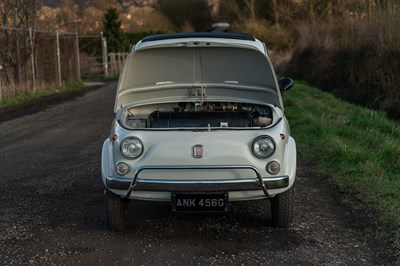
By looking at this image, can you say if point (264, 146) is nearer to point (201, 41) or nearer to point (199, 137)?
point (199, 137)

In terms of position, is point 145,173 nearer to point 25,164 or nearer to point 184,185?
point 184,185

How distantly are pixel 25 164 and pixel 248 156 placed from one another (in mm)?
4886

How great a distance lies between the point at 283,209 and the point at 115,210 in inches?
62.6

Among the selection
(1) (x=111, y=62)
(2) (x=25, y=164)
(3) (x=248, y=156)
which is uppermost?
(3) (x=248, y=156)

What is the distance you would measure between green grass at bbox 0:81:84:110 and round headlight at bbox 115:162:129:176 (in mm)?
13600

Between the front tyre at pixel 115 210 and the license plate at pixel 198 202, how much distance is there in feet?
1.98

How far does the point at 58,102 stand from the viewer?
19922 millimetres

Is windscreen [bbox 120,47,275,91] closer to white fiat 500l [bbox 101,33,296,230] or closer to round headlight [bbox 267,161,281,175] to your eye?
white fiat 500l [bbox 101,33,296,230]

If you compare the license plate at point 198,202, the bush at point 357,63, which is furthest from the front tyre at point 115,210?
the bush at point 357,63

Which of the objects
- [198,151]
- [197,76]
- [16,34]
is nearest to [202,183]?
[198,151]

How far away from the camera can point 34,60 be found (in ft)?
73.5

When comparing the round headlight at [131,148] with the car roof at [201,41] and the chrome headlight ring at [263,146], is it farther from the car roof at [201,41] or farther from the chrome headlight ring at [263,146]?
the car roof at [201,41]

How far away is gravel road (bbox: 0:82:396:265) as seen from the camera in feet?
15.7

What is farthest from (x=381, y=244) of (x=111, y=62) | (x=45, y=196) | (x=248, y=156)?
(x=111, y=62)
